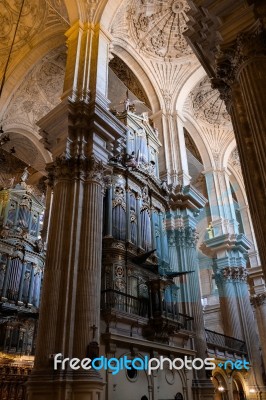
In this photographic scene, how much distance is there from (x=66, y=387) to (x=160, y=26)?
16085 mm

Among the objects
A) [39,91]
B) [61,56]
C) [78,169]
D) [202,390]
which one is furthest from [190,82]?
[202,390]

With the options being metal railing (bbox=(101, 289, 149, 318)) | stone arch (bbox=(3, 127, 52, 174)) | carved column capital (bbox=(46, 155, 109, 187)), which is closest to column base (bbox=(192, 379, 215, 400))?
metal railing (bbox=(101, 289, 149, 318))

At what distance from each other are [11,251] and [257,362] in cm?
1180

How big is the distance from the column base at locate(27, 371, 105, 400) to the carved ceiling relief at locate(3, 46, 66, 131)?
12.1 meters

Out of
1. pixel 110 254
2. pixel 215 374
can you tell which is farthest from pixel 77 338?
pixel 215 374

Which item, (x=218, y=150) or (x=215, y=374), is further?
(x=218, y=150)

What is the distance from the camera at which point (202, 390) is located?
1112 cm

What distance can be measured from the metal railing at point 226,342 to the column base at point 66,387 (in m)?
8.35

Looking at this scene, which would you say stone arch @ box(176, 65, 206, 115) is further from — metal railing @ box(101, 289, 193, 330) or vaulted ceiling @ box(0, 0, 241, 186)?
metal railing @ box(101, 289, 193, 330)

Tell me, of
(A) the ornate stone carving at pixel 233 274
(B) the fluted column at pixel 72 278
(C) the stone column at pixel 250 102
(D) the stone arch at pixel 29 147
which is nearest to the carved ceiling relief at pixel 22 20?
(D) the stone arch at pixel 29 147

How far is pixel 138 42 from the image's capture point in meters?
17.3

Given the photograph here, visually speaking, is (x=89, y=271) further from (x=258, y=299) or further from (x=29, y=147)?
(x=258, y=299)

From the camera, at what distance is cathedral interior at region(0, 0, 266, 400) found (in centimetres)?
748

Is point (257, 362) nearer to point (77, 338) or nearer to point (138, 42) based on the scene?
point (77, 338)
